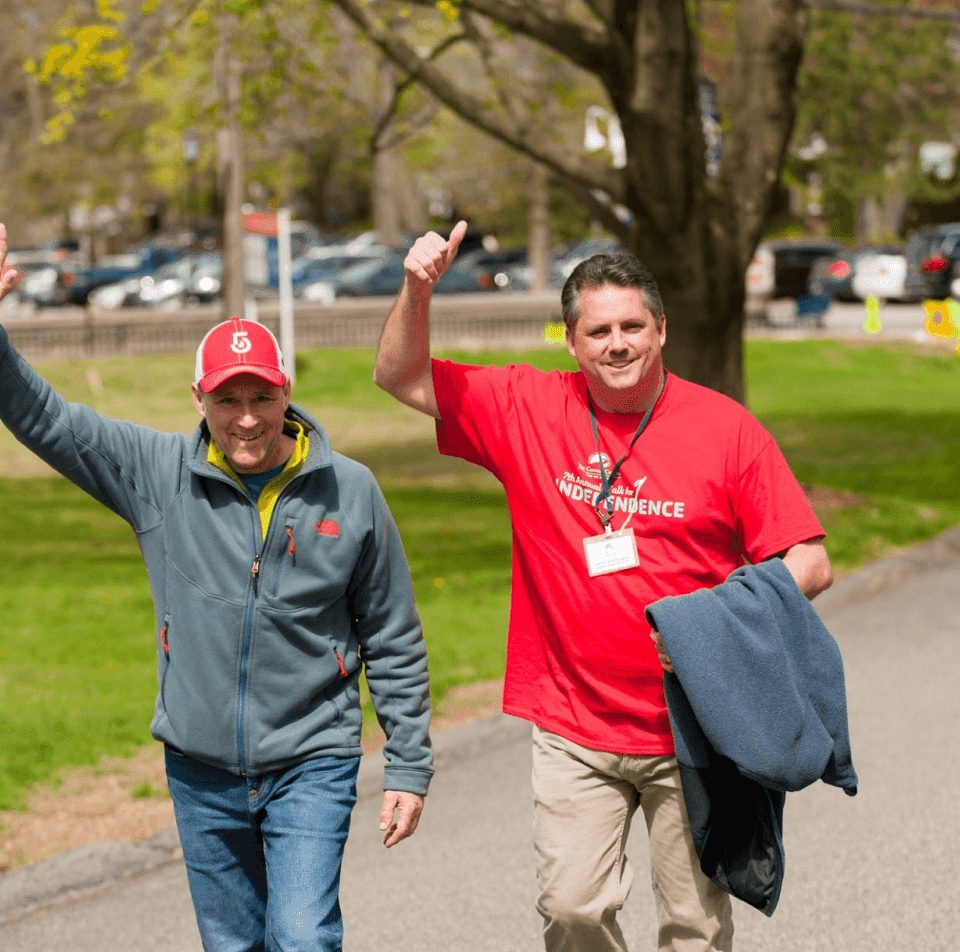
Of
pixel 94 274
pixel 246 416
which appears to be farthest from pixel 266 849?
pixel 94 274

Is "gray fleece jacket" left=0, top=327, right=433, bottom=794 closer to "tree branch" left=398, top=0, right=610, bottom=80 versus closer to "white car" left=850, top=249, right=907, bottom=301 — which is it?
"tree branch" left=398, top=0, right=610, bottom=80

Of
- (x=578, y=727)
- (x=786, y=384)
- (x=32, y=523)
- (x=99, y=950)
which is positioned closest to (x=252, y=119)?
(x=32, y=523)

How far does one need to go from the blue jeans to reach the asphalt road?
1393mm

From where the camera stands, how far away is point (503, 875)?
5.98 m

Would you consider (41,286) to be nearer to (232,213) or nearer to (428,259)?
(232,213)

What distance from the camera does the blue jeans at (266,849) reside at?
3809 millimetres

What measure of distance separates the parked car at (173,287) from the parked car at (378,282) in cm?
350

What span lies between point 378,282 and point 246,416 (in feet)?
132

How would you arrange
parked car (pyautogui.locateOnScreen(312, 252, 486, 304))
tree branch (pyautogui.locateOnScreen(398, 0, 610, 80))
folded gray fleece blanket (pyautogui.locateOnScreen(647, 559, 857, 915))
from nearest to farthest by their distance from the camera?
folded gray fleece blanket (pyautogui.locateOnScreen(647, 559, 857, 915)) < tree branch (pyautogui.locateOnScreen(398, 0, 610, 80)) < parked car (pyautogui.locateOnScreen(312, 252, 486, 304))

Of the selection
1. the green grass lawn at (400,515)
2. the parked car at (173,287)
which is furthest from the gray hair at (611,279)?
the parked car at (173,287)

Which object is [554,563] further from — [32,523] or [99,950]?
[32,523]

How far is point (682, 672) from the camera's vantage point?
3.70 meters

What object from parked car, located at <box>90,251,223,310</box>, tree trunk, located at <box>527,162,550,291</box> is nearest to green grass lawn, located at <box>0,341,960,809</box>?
tree trunk, located at <box>527,162,550,291</box>

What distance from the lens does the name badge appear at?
3955 millimetres
